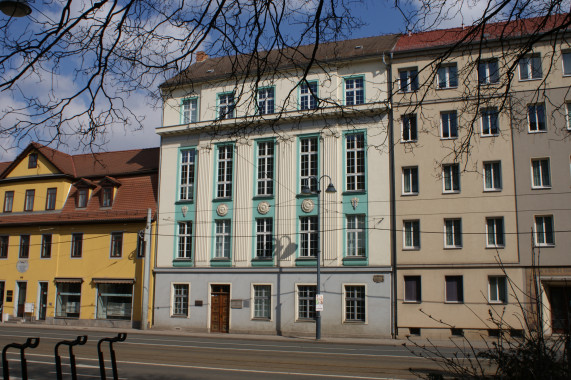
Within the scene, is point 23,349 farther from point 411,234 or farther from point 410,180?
point 410,180

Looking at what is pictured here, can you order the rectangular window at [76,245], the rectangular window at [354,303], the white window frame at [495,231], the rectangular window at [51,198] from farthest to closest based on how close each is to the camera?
1. the rectangular window at [51,198]
2. the rectangular window at [76,245]
3. the rectangular window at [354,303]
4. the white window frame at [495,231]

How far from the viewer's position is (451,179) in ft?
97.3

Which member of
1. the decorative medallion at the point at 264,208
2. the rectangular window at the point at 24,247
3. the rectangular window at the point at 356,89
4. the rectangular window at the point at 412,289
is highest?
the rectangular window at the point at 356,89

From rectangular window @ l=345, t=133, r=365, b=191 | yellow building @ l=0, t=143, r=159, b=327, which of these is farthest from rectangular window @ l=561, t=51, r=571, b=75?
yellow building @ l=0, t=143, r=159, b=327

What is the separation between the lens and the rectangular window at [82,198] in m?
38.7

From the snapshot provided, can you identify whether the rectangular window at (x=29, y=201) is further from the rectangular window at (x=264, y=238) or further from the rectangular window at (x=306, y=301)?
the rectangular window at (x=306, y=301)

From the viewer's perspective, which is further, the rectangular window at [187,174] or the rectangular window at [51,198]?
the rectangular window at [51,198]

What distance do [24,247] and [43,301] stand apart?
14.0 ft

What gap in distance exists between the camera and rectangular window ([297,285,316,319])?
102ft

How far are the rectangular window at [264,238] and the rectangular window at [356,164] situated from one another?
17.5 ft

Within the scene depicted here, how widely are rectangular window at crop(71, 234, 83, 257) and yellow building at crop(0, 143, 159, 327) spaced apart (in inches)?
2.7

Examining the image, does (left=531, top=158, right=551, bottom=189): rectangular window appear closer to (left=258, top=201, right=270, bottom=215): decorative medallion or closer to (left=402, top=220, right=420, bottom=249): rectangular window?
(left=402, top=220, right=420, bottom=249): rectangular window

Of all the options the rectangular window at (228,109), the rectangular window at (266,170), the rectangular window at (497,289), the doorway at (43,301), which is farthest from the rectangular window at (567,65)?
the doorway at (43,301)

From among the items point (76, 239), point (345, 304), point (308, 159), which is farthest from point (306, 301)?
point (76, 239)
